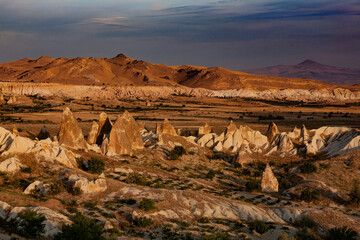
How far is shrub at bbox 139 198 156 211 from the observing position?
2208 cm

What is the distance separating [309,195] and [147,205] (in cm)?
1440

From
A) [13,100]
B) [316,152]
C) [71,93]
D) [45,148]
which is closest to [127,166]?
[45,148]

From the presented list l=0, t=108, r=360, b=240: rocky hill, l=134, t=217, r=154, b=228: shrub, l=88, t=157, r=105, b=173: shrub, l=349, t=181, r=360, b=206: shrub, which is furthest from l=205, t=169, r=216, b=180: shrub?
l=134, t=217, r=154, b=228: shrub

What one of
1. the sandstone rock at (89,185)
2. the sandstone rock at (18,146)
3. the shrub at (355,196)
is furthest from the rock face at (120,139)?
the shrub at (355,196)

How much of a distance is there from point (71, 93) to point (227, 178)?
127232 millimetres

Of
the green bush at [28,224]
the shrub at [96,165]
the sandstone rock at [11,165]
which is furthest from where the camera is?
the shrub at [96,165]

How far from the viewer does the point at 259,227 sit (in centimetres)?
2089

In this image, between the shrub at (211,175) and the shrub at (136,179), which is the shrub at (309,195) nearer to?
the shrub at (211,175)

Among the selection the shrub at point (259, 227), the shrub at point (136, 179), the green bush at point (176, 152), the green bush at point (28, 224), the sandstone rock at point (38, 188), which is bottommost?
the green bush at point (176, 152)

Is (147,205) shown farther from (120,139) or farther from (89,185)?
(120,139)

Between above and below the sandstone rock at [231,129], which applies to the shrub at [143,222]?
above

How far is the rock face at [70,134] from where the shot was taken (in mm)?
35969

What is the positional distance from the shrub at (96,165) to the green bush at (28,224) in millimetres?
12958

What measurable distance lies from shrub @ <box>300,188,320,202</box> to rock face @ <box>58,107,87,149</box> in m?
21.1
